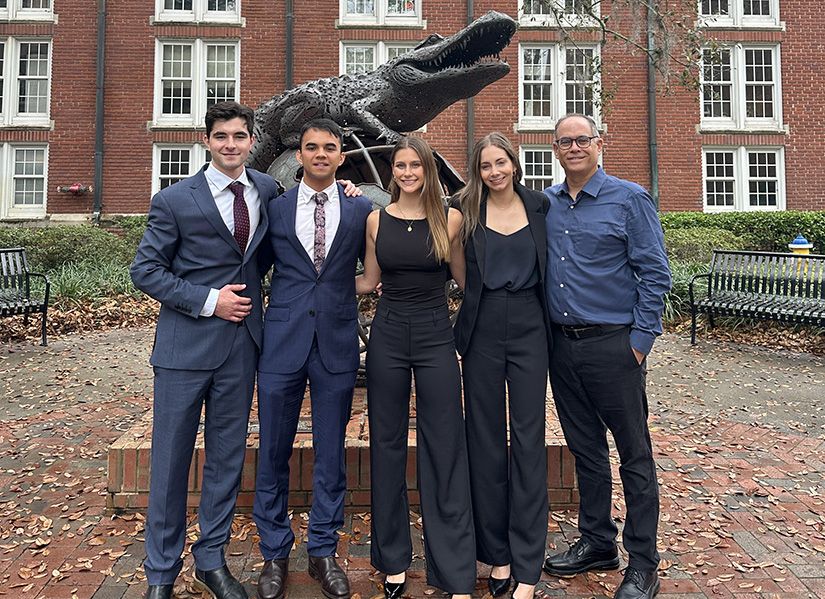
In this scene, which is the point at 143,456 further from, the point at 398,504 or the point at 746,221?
the point at 746,221

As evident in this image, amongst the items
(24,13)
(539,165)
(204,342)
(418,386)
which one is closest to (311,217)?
(204,342)

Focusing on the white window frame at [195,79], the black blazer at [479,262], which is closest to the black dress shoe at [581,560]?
the black blazer at [479,262]

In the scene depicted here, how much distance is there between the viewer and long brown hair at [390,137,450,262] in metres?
2.43

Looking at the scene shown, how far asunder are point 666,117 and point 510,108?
4.44 m

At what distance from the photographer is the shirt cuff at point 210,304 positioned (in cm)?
239

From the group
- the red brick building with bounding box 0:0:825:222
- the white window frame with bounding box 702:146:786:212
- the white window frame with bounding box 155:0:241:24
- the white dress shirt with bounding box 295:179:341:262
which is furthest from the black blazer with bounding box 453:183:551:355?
the white window frame with bounding box 702:146:786:212

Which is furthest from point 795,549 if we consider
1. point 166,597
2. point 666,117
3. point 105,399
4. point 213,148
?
point 666,117

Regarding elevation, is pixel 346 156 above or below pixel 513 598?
above

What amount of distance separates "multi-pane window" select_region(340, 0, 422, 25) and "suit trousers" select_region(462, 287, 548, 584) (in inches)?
611

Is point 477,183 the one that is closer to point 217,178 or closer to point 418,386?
point 418,386

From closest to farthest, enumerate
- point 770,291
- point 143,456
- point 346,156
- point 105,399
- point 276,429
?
point 276,429 < point 143,456 < point 346,156 < point 105,399 < point 770,291

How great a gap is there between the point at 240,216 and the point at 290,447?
3.48ft

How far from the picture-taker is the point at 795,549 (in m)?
2.99

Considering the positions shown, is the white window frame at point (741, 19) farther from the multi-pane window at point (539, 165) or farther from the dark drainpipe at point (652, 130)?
the multi-pane window at point (539, 165)
